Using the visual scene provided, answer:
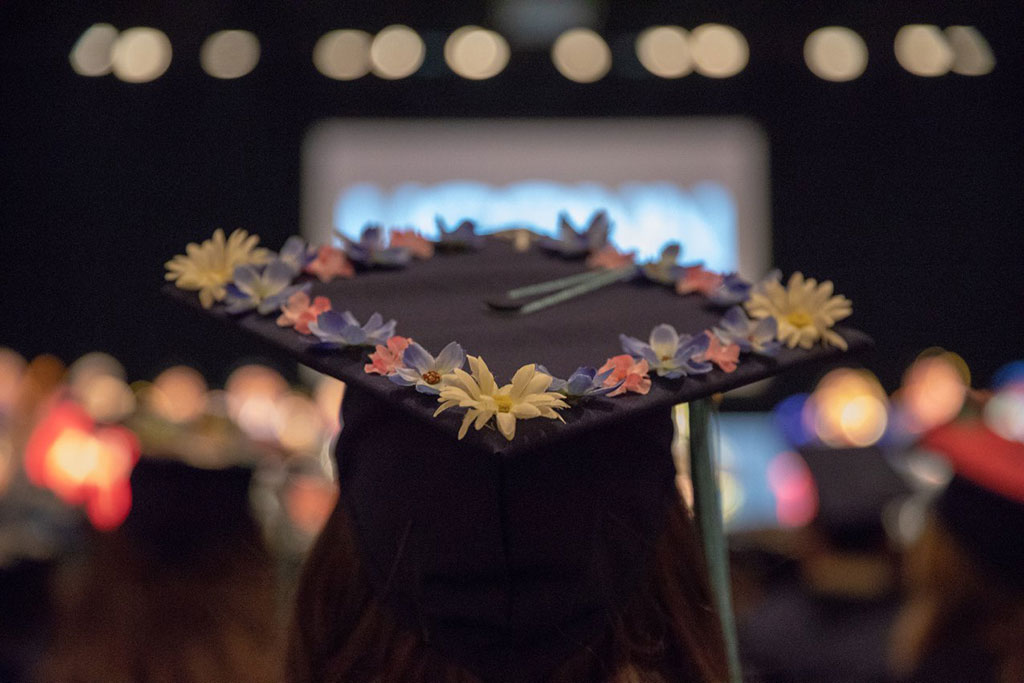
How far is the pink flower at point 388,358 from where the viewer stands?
94 centimetres

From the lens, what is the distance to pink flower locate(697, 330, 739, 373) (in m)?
1.02

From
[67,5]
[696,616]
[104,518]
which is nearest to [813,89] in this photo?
[67,5]

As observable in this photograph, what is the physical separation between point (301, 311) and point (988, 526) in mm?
1330

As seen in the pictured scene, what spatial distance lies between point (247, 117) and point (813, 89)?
337cm

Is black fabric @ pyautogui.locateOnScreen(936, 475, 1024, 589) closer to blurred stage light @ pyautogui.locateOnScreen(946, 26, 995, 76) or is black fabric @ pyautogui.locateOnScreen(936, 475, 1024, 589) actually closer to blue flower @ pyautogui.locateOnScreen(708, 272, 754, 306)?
blue flower @ pyautogui.locateOnScreen(708, 272, 754, 306)

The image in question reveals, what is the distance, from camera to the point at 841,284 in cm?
642

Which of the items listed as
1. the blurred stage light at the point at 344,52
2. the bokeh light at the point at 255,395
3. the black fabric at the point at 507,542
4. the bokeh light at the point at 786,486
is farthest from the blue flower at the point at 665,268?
the blurred stage light at the point at 344,52

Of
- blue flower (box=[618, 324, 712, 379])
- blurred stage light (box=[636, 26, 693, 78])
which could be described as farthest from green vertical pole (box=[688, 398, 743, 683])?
blurred stage light (box=[636, 26, 693, 78])

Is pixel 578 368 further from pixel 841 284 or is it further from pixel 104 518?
pixel 841 284

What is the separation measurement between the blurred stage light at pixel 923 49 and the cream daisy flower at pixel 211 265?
524 cm

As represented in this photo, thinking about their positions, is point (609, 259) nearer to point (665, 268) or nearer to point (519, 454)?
point (665, 268)

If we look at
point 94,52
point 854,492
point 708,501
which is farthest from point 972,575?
point 94,52

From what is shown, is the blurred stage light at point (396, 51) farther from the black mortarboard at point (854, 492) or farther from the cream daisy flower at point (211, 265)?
the cream daisy flower at point (211, 265)

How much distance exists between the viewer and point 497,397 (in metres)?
0.85
